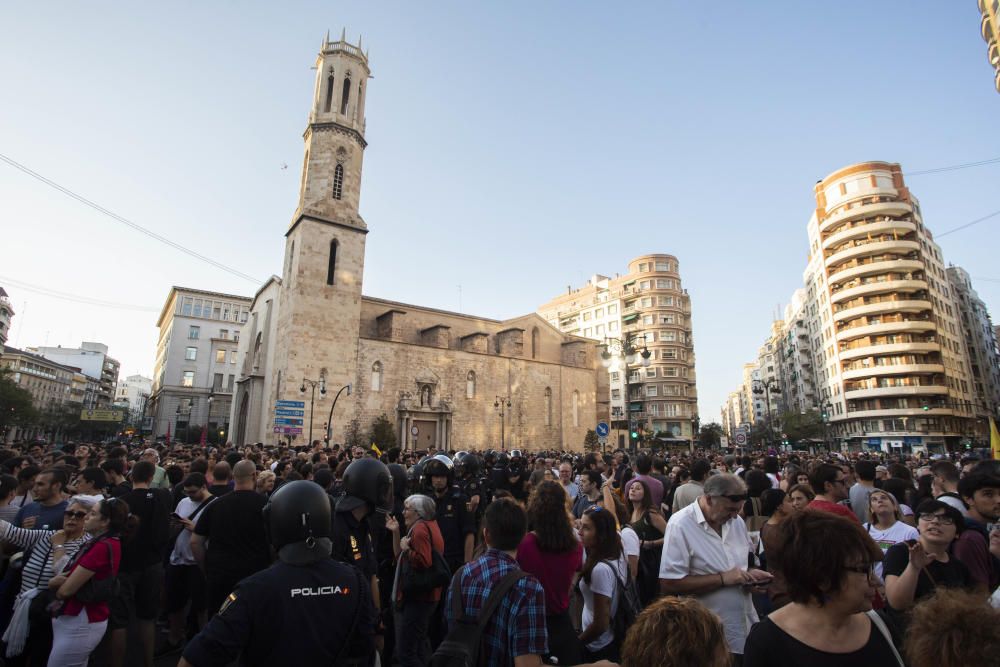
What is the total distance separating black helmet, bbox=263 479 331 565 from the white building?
189 ft

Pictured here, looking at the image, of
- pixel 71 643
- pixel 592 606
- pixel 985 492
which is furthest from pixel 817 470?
pixel 71 643

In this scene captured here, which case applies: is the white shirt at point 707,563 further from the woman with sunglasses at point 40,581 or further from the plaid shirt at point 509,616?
the woman with sunglasses at point 40,581

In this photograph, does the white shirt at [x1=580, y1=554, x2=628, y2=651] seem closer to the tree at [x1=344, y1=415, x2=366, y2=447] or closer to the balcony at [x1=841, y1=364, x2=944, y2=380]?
the tree at [x1=344, y1=415, x2=366, y2=447]

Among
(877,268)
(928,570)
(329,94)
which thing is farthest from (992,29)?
(329,94)

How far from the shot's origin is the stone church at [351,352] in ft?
102

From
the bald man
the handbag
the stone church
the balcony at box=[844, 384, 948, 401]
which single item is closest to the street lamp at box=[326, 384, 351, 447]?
the stone church

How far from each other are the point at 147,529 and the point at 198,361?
59777mm

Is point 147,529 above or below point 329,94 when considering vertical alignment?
below

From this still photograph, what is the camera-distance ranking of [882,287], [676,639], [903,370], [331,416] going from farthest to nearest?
[882,287] → [903,370] → [331,416] → [676,639]

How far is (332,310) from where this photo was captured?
1275 inches

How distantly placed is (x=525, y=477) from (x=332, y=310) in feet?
86.9

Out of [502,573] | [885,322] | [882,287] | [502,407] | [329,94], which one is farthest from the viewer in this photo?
[885,322]

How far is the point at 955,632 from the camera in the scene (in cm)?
142

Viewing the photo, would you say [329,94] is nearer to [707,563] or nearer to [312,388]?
→ [312,388]
